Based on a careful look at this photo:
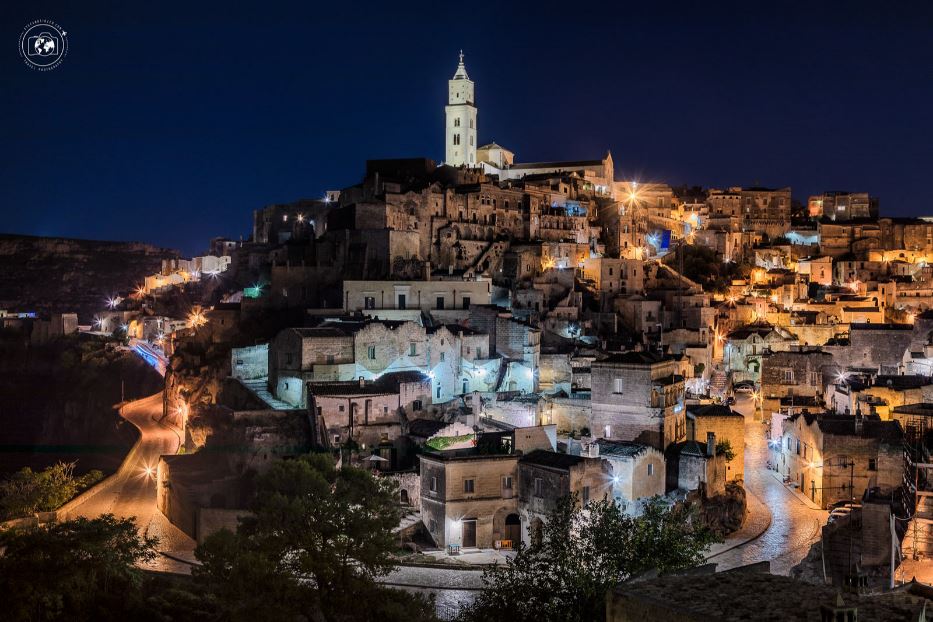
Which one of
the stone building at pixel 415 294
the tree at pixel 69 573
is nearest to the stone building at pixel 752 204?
the stone building at pixel 415 294

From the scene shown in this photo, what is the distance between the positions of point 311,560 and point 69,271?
332 ft

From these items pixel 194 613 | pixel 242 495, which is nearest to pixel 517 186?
pixel 242 495

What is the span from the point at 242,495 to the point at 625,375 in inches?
596

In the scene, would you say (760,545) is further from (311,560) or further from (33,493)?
(33,493)

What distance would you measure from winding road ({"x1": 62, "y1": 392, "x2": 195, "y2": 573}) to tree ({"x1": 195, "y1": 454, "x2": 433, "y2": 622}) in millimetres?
5039

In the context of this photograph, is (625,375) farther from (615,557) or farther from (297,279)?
(297,279)

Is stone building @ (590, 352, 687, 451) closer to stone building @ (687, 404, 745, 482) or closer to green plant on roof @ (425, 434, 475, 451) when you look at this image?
stone building @ (687, 404, 745, 482)

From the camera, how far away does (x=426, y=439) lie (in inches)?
1165

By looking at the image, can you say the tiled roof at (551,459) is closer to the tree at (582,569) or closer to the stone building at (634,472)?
the stone building at (634,472)

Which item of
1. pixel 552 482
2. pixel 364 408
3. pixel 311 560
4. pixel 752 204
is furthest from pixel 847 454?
pixel 752 204

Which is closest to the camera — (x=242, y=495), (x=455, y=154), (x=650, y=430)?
(x=242, y=495)

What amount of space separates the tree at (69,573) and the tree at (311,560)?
77.0 inches

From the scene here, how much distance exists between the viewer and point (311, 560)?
55.8 ft

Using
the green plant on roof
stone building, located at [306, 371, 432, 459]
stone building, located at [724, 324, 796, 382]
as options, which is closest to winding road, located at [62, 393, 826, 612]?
stone building, located at [724, 324, 796, 382]
